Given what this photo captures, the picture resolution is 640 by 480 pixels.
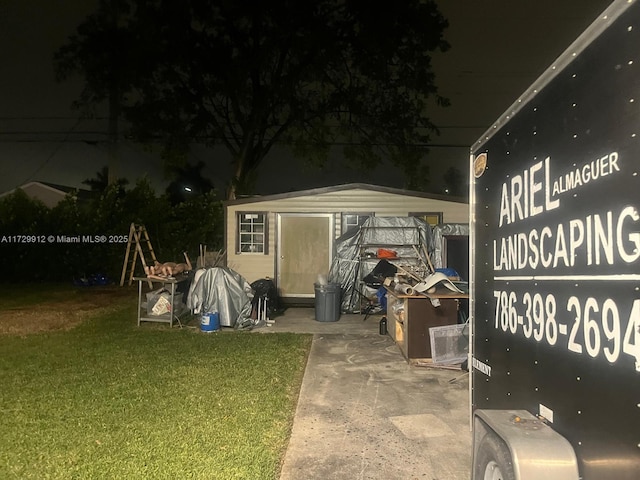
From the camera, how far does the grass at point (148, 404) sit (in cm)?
362

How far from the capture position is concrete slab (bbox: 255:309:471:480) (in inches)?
142

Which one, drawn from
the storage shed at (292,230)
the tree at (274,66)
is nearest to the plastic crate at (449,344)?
the storage shed at (292,230)

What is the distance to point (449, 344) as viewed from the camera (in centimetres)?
622

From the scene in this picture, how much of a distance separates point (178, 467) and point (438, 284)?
4364 mm

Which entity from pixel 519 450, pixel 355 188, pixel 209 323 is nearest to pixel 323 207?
pixel 355 188

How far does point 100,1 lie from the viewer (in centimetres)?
1645

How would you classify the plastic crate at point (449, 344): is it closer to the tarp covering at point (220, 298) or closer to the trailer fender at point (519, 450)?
the trailer fender at point (519, 450)

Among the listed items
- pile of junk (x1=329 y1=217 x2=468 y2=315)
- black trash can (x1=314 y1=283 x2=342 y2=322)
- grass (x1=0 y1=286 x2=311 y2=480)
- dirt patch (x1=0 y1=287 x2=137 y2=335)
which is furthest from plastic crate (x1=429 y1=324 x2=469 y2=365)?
dirt patch (x1=0 y1=287 x2=137 y2=335)

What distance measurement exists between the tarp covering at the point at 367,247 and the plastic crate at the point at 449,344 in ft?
14.0

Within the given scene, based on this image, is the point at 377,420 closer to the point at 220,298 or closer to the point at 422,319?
the point at 422,319

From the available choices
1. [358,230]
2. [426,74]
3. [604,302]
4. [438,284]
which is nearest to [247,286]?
[358,230]

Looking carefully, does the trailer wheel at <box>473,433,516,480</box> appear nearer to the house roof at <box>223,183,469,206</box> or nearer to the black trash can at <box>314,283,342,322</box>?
the black trash can at <box>314,283,342,322</box>

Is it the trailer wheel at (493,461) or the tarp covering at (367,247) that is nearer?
the trailer wheel at (493,461)

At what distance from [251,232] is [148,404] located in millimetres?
6861
